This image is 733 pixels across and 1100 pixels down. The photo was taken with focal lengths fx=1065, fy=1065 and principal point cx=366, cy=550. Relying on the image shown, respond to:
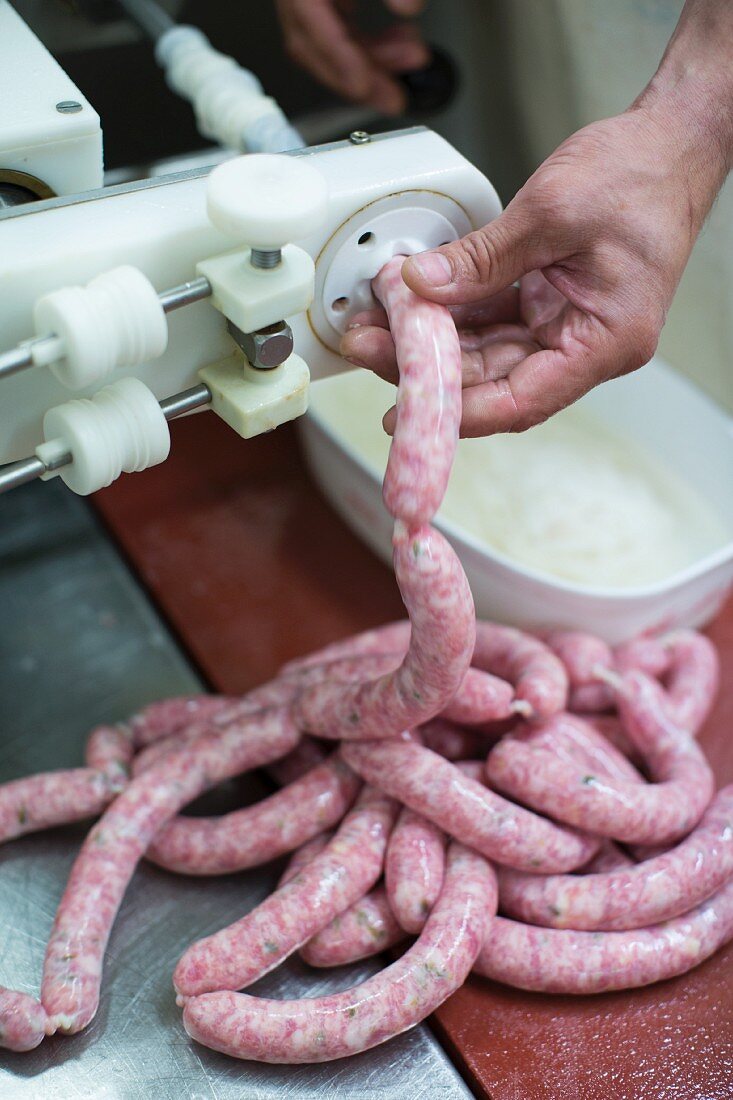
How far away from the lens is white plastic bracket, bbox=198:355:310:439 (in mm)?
947

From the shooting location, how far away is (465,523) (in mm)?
1598

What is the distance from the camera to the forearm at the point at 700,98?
1.12m

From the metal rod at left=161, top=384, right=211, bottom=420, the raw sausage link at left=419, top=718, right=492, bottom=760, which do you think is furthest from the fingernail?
the raw sausage link at left=419, top=718, right=492, bottom=760

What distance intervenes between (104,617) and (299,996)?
639 millimetres

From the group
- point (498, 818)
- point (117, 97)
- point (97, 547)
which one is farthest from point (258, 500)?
point (498, 818)

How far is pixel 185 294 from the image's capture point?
86 cm

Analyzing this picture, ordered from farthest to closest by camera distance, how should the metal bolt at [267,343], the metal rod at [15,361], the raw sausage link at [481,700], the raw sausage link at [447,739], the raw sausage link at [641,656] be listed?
the raw sausage link at [641,656]
the raw sausage link at [447,739]
the raw sausage link at [481,700]
the metal bolt at [267,343]
the metal rod at [15,361]

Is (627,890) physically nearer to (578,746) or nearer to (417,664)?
(578,746)

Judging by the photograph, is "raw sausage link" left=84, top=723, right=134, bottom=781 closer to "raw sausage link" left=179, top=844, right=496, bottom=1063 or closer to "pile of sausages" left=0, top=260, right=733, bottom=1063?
"pile of sausages" left=0, top=260, right=733, bottom=1063

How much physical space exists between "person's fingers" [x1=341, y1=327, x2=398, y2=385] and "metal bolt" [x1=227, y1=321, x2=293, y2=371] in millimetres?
118

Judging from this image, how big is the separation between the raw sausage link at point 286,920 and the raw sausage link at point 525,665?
25 centimetres

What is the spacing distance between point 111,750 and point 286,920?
1.13 ft

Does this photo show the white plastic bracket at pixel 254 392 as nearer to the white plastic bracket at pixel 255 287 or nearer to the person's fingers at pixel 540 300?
the white plastic bracket at pixel 255 287

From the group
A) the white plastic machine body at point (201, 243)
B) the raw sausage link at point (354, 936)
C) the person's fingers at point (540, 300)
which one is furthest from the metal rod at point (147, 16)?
the raw sausage link at point (354, 936)
